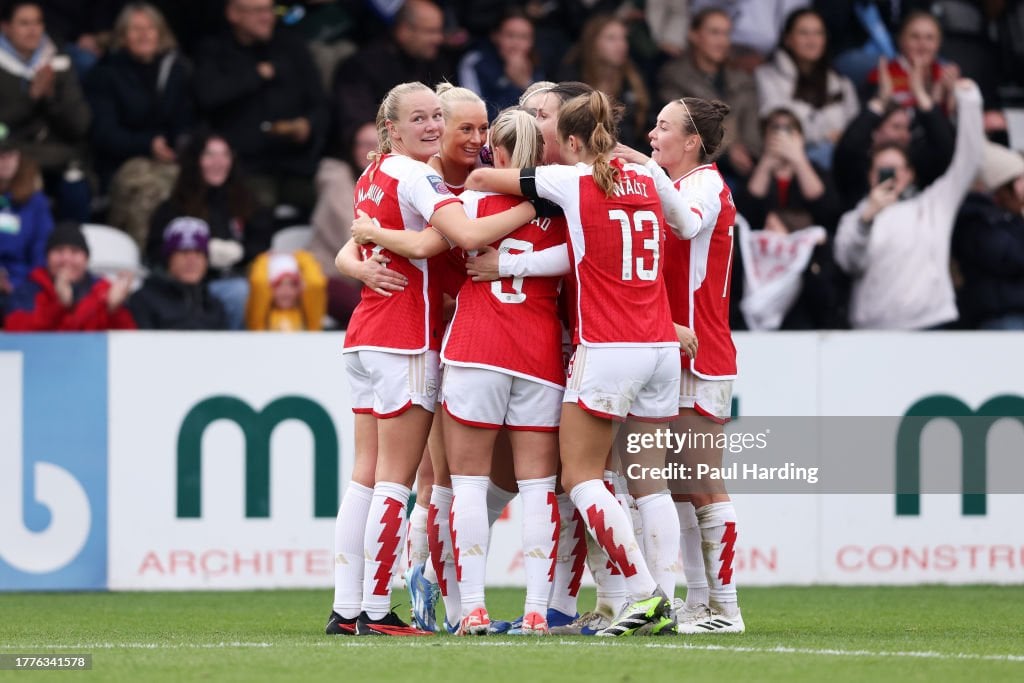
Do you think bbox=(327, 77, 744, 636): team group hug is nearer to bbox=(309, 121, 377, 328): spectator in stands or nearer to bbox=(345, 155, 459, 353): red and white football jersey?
bbox=(345, 155, 459, 353): red and white football jersey

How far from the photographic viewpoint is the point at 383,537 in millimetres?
6926

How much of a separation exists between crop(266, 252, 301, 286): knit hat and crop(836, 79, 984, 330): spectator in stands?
369cm

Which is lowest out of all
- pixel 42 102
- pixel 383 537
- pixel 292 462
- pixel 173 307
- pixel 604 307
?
pixel 383 537

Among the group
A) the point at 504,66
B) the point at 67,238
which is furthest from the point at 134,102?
the point at 504,66

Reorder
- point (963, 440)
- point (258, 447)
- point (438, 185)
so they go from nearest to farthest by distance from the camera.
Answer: point (438, 185) → point (258, 447) → point (963, 440)

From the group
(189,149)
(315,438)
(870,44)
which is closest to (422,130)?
(315,438)

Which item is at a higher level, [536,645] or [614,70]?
[614,70]

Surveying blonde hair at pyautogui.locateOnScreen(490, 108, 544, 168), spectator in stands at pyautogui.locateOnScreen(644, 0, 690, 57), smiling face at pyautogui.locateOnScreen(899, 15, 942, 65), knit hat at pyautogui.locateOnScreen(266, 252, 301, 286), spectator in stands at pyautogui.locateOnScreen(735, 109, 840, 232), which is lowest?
knit hat at pyautogui.locateOnScreen(266, 252, 301, 286)

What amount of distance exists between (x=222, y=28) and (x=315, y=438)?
4.62 metres

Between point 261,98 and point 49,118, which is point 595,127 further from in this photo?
point 49,118

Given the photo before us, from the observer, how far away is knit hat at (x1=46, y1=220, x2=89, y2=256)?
10625 millimetres

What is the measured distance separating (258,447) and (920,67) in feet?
20.4

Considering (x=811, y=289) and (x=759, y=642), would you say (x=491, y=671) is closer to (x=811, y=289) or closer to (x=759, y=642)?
(x=759, y=642)

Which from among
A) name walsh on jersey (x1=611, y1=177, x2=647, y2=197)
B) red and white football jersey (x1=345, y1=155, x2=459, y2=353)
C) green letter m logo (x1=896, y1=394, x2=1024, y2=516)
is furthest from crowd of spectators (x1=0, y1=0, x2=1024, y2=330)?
name walsh on jersey (x1=611, y1=177, x2=647, y2=197)
